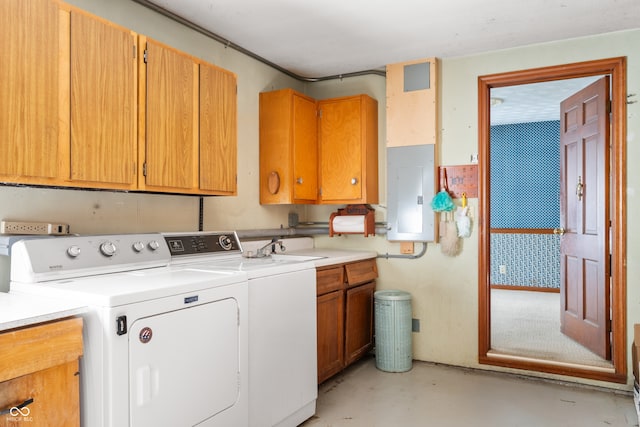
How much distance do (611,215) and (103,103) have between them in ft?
11.0

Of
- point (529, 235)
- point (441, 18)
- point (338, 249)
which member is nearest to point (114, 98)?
point (441, 18)

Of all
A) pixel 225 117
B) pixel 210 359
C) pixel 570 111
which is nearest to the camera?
pixel 210 359

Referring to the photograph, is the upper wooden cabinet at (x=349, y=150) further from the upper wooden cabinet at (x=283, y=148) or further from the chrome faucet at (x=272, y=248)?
the chrome faucet at (x=272, y=248)

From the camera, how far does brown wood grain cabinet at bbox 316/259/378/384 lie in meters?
3.12

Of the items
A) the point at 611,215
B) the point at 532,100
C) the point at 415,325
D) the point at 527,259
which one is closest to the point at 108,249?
the point at 415,325

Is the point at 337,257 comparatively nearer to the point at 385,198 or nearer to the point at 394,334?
the point at 394,334

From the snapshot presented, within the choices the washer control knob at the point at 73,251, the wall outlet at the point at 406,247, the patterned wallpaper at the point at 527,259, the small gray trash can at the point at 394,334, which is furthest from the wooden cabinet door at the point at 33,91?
the patterned wallpaper at the point at 527,259

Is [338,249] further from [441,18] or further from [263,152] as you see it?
[441,18]

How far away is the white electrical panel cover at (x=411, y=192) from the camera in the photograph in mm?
3707

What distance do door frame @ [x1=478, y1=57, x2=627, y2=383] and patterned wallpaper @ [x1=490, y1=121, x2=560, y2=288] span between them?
3296mm

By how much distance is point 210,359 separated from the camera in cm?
199

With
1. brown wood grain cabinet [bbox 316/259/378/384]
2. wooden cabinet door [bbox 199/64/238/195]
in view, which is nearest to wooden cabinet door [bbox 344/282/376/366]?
brown wood grain cabinet [bbox 316/259/378/384]

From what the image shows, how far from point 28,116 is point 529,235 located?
6.63 meters

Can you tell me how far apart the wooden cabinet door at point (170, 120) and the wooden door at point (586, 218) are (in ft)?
9.68
